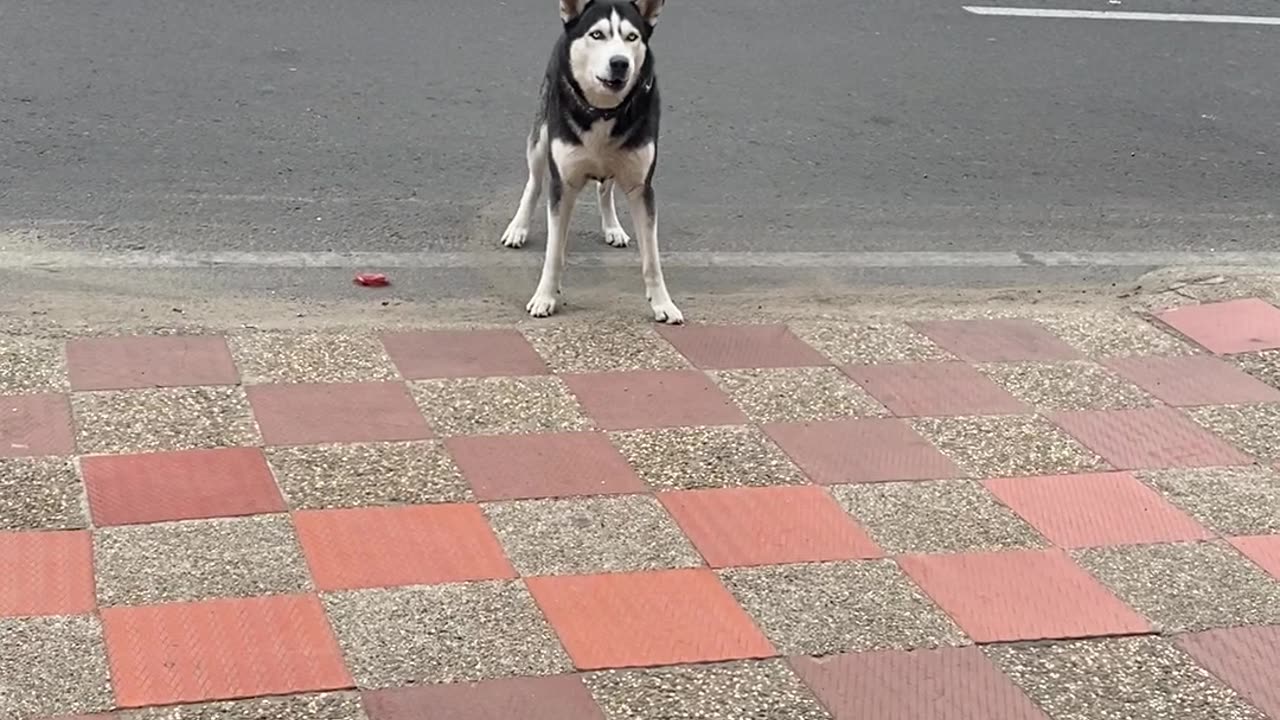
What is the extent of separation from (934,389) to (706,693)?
2071 mm

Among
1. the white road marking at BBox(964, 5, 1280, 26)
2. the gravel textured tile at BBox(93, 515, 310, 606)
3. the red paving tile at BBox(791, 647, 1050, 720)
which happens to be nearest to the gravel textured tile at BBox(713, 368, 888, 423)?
the red paving tile at BBox(791, 647, 1050, 720)

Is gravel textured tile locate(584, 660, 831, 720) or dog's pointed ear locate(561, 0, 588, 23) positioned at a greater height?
dog's pointed ear locate(561, 0, 588, 23)

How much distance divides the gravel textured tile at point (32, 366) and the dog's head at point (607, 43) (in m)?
1.86

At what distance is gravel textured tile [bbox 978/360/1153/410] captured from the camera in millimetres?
5344

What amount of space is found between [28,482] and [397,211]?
2917 mm

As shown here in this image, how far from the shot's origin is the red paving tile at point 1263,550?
4.31 meters

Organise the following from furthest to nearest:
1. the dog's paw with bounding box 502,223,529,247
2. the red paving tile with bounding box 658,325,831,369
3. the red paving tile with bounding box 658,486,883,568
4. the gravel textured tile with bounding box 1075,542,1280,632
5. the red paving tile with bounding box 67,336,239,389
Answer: the dog's paw with bounding box 502,223,529,247, the red paving tile with bounding box 658,325,831,369, the red paving tile with bounding box 67,336,239,389, the red paving tile with bounding box 658,486,883,568, the gravel textured tile with bounding box 1075,542,1280,632

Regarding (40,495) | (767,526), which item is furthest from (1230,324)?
(40,495)

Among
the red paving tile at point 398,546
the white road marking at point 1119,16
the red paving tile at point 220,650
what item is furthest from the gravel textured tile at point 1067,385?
the white road marking at point 1119,16

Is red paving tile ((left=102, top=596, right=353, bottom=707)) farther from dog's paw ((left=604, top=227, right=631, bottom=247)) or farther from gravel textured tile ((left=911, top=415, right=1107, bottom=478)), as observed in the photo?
dog's paw ((left=604, top=227, right=631, bottom=247))

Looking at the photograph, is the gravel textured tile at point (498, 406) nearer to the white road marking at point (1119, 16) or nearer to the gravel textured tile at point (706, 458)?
the gravel textured tile at point (706, 458)

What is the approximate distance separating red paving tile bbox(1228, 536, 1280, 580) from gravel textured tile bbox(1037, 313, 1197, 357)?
1.40 metres

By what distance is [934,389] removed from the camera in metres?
5.36

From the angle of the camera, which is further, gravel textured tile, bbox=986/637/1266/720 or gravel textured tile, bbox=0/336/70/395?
gravel textured tile, bbox=0/336/70/395
